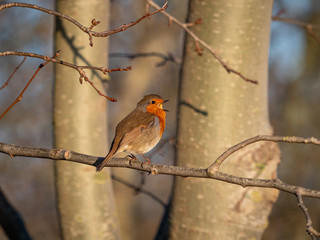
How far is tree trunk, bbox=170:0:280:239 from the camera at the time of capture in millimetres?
3029

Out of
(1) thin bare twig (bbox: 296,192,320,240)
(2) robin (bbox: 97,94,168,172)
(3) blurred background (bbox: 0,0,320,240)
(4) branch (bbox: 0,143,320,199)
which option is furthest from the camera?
(3) blurred background (bbox: 0,0,320,240)

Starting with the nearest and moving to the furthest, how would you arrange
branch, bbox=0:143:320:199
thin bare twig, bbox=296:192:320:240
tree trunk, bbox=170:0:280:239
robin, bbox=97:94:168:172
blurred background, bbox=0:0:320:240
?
thin bare twig, bbox=296:192:320:240 < branch, bbox=0:143:320:199 < robin, bbox=97:94:168:172 < tree trunk, bbox=170:0:280:239 < blurred background, bbox=0:0:320:240

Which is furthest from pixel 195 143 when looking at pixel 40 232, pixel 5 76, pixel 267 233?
pixel 5 76

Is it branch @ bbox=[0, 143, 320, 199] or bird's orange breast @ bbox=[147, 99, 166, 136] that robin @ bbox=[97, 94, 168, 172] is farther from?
branch @ bbox=[0, 143, 320, 199]

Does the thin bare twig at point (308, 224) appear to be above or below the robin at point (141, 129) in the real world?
below

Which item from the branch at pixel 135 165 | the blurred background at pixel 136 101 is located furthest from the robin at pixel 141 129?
the blurred background at pixel 136 101

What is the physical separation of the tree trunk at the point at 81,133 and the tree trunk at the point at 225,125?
550 millimetres

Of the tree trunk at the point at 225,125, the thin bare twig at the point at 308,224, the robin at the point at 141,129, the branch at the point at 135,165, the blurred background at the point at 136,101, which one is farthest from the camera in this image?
the blurred background at the point at 136,101

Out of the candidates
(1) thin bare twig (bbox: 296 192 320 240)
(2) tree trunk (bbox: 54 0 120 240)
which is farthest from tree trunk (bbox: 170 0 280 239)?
(1) thin bare twig (bbox: 296 192 320 240)

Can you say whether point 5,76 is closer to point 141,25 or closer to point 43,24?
point 43,24

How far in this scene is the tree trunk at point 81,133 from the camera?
310 cm

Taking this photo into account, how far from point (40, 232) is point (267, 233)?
584 centimetres

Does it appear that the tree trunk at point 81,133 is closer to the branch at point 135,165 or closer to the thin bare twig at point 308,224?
the branch at point 135,165

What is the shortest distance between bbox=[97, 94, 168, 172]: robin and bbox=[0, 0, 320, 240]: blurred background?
5252 mm
